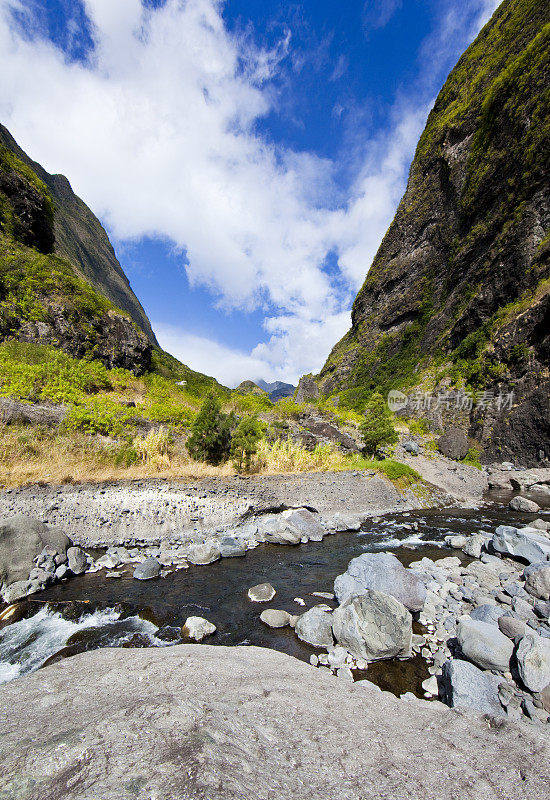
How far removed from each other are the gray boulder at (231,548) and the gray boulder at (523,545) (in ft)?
21.9

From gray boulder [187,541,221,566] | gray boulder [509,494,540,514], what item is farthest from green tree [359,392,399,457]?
gray boulder [187,541,221,566]

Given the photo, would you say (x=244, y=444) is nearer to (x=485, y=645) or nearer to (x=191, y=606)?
(x=191, y=606)

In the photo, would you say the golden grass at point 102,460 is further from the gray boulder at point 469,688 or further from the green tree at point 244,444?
the gray boulder at point 469,688

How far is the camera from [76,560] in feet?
23.3

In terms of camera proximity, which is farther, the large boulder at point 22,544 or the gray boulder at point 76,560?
the gray boulder at point 76,560

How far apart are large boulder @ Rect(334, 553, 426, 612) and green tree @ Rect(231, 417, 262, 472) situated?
7.05 metres

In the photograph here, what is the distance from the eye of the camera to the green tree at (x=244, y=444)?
12.9 meters

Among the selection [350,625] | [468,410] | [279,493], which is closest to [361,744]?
[350,625]

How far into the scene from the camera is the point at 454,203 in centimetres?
4144

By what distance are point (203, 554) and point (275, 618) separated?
2.99 metres

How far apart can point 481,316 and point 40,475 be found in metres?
34.5

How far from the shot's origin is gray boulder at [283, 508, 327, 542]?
9.79 metres

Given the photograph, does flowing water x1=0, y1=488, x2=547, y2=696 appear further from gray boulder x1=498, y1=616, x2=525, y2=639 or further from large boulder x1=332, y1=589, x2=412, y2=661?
gray boulder x1=498, y1=616, x2=525, y2=639

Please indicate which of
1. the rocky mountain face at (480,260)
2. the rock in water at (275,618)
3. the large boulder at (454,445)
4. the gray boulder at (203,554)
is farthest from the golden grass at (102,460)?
the rocky mountain face at (480,260)
